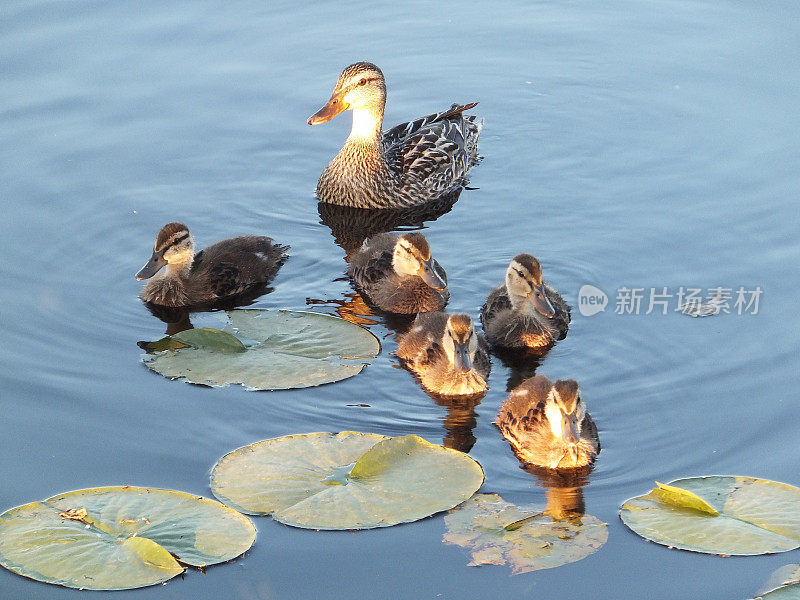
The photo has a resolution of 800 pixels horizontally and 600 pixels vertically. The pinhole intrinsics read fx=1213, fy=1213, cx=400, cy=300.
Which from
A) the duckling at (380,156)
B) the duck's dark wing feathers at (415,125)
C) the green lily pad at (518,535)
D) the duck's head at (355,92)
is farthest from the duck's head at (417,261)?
the green lily pad at (518,535)

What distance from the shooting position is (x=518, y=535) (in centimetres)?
649

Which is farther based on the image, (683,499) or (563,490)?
(563,490)

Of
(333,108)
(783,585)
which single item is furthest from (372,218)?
(783,585)

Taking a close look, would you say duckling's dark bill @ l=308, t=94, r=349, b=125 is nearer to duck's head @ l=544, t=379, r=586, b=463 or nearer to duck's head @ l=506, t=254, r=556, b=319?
duck's head @ l=506, t=254, r=556, b=319

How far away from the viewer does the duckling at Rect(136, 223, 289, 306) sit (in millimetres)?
9344

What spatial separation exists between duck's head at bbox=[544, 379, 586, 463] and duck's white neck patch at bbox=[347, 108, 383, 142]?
474 centimetres

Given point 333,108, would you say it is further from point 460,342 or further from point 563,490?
point 563,490

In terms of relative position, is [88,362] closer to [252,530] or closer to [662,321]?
[252,530]

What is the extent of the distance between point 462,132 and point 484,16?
3048 millimetres

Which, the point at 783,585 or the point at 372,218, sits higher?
the point at 372,218

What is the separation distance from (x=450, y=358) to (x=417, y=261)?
1.37m

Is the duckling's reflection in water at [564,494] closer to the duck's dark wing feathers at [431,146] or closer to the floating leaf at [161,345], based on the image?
the floating leaf at [161,345]
